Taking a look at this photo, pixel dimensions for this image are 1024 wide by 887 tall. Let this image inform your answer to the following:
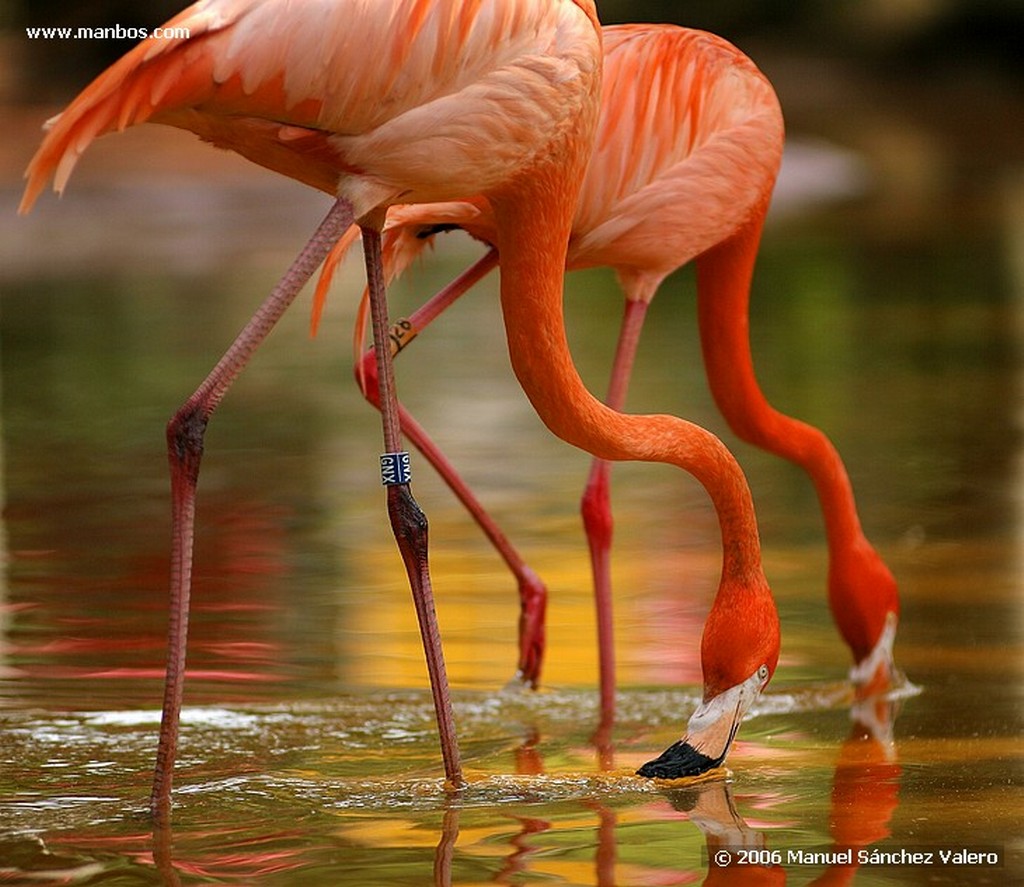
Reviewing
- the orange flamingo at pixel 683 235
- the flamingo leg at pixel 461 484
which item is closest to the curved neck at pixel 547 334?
the orange flamingo at pixel 683 235

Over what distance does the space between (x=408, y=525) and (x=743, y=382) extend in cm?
147

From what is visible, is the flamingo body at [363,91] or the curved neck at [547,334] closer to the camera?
the flamingo body at [363,91]

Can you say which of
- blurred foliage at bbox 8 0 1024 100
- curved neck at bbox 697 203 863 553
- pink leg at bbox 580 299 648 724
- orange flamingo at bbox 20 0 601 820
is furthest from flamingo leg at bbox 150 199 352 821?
blurred foliage at bbox 8 0 1024 100

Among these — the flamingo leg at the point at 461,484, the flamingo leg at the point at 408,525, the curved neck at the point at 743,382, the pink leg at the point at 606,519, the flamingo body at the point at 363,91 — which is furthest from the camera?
the curved neck at the point at 743,382

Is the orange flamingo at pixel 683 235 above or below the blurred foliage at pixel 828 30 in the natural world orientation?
below

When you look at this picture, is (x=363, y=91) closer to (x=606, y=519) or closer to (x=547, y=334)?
(x=547, y=334)

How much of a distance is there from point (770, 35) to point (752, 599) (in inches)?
960

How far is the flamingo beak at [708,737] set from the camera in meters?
4.25

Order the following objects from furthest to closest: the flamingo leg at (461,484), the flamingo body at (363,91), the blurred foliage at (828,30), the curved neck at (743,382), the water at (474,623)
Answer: the blurred foliage at (828,30) → the curved neck at (743,382) → the flamingo leg at (461,484) → the water at (474,623) → the flamingo body at (363,91)

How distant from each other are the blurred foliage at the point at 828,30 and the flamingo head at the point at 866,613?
723 inches

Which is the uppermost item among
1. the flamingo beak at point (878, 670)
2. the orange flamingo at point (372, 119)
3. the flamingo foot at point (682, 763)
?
Result: the orange flamingo at point (372, 119)

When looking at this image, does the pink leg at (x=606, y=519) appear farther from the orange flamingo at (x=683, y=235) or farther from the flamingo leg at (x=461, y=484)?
the flamingo leg at (x=461, y=484)

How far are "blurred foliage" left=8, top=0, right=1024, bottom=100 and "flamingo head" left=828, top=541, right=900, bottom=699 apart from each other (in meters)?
18.4

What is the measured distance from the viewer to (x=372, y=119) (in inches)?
155
